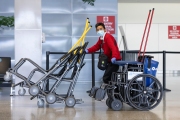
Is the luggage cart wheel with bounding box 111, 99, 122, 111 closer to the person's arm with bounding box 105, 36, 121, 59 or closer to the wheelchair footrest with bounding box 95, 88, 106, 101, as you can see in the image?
the wheelchair footrest with bounding box 95, 88, 106, 101

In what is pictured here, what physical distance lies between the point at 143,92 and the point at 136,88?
168 millimetres

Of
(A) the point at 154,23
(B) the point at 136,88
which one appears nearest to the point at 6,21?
(B) the point at 136,88

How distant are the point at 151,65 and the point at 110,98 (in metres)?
0.97

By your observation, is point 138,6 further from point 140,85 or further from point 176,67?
point 140,85

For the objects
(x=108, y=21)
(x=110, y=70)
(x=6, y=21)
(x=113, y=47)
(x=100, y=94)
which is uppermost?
(x=108, y=21)

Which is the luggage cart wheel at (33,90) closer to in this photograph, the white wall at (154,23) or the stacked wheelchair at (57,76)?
the stacked wheelchair at (57,76)

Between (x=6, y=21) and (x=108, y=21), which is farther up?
(x=108, y=21)

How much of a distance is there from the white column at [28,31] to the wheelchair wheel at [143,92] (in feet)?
12.3

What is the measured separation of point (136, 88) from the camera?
7840mm

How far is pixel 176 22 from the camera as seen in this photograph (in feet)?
83.7

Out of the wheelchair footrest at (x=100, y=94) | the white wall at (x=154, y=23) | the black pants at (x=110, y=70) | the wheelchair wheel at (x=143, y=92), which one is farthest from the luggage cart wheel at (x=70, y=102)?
the white wall at (x=154, y=23)

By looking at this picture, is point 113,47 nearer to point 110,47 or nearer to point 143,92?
point 110,47

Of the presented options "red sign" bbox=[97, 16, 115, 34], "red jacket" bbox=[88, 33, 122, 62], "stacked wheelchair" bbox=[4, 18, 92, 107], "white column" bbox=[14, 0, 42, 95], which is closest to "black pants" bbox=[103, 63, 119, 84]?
"red jacket" bbox=[88, 33, 122, 62]

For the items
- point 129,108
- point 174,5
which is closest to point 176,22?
point 174,5
